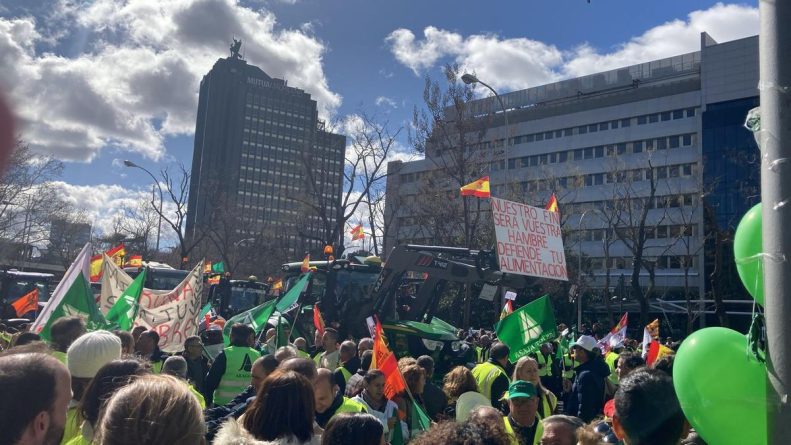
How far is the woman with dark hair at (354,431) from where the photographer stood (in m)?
3.03

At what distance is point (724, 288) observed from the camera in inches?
1545

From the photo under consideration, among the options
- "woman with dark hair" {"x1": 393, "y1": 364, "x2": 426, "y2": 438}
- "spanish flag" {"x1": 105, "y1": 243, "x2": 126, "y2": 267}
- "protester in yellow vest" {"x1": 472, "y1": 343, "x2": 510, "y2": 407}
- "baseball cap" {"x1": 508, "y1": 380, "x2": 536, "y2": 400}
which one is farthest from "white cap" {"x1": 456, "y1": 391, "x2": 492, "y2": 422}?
"spanish flag" {"x1": 105, "y1": 243, "x2": 126, "y2": 267}

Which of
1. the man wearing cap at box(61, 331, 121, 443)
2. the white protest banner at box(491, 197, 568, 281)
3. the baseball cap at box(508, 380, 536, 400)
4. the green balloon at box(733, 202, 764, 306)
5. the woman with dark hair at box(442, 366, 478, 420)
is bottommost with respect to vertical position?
the woman with dark hair at box(442, 366, 478, 420)

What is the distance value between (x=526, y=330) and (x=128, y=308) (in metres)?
5.22

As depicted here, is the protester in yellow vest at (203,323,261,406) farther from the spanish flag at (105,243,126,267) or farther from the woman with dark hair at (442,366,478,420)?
the spanish flag at (105,243,126,267)

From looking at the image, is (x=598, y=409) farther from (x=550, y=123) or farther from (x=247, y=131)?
(x=247, y=131)

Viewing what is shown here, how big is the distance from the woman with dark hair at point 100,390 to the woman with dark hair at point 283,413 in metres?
0.65

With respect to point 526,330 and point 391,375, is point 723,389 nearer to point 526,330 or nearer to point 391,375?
point 391,375

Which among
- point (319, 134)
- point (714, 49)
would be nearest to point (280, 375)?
point (319, 134)

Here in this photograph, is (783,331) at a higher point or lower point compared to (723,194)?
lower

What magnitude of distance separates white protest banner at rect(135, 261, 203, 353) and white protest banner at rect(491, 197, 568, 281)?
451cm

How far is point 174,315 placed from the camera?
9258 millimetres

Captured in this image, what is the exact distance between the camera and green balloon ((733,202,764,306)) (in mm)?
2877

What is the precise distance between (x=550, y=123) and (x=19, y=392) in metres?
64.1
